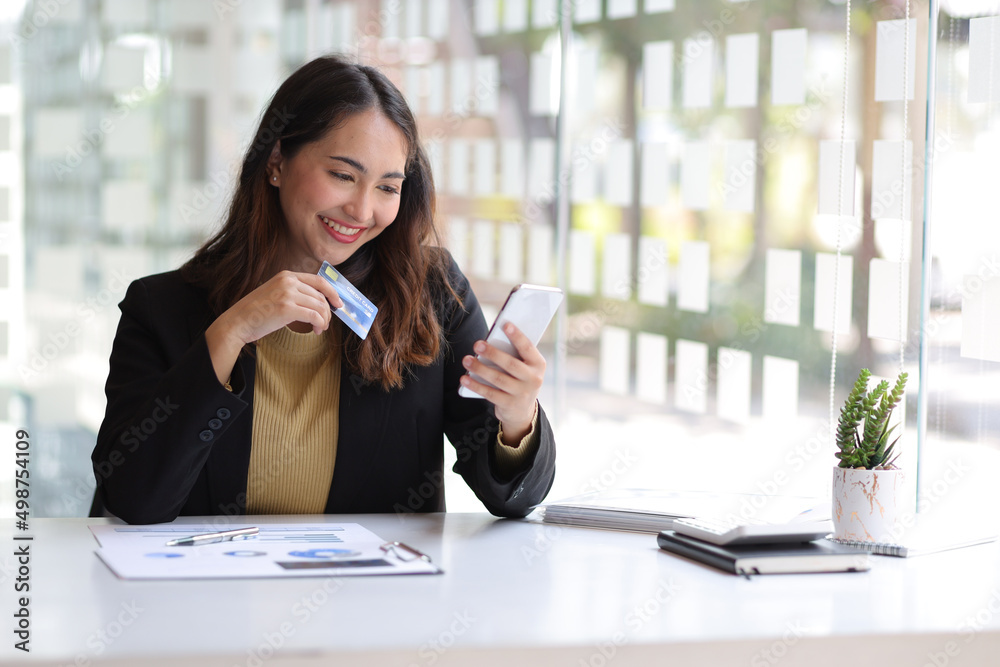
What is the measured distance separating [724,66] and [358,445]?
168 cm

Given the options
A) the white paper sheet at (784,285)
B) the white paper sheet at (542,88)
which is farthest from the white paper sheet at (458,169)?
the white paper sheet at (784,285)

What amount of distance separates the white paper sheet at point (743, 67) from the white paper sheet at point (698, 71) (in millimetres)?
120

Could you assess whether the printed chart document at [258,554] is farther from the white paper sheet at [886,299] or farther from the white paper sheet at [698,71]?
the white paper sheet at [698,71]

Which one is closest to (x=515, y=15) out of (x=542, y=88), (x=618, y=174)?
(x=542, y=88)

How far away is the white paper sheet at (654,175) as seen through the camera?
303 cm

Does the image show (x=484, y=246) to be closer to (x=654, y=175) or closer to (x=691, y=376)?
(x=654, y=175)

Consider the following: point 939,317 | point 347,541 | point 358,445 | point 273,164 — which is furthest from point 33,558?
point 939,317

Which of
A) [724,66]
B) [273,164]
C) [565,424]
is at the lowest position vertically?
[565,424]

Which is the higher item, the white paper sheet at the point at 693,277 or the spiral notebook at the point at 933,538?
the white paper sheet at the point at 693,277

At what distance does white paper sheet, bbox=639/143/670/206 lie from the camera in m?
3.03

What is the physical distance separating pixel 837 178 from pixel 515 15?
163cm

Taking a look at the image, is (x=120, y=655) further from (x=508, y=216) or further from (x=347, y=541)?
(x=508, y=216)

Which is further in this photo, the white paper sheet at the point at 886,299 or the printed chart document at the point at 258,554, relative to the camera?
the white paper sheet at the point at 886,299

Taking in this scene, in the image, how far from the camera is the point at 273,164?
6.02 ft
